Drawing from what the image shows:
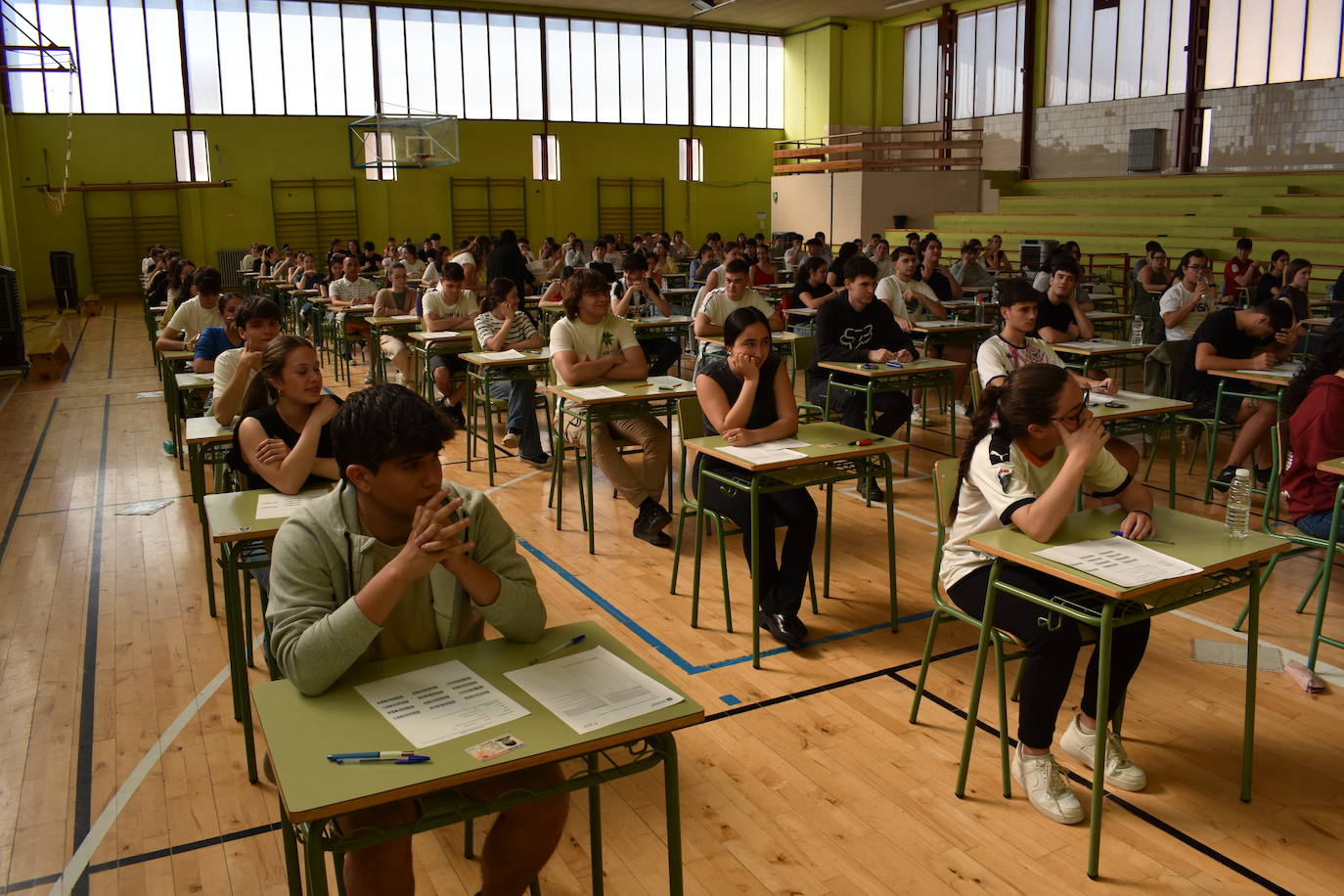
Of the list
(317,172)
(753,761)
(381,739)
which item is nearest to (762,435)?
(753,761)

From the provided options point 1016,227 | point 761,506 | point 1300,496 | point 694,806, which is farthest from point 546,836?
point 1016,227

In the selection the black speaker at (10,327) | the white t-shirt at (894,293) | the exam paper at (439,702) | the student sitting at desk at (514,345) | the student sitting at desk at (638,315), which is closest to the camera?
the exam paper at (439,702)

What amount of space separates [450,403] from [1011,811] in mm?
5841

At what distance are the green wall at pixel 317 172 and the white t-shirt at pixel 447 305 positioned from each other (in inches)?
479

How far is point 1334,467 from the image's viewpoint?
10.6ft

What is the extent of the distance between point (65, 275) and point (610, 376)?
16968 mm

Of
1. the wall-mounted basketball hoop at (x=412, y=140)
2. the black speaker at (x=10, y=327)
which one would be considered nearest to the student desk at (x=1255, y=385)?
the black speaker at (x=10, y=327)

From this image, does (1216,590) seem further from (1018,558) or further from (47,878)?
(47,878)

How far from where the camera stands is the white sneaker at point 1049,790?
2639 mm

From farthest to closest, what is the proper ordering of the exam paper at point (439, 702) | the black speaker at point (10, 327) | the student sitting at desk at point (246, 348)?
1. the black speaker at point (10, 327)
2. the student sitting at desk at point (246, 348)
3. the exam paper at point (439, 702)

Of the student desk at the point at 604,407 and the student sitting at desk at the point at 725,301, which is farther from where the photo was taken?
the student sitting at desk at the point at 725,301

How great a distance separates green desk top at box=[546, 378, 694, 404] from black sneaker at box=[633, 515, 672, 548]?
0.64 metres

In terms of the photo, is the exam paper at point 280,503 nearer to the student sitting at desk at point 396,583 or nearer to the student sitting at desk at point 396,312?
the student sitting at desk at point 396,583

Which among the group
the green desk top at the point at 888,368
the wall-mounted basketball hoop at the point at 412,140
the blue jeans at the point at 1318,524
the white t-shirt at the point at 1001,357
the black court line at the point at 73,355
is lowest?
the black court line at the point at 73,355
